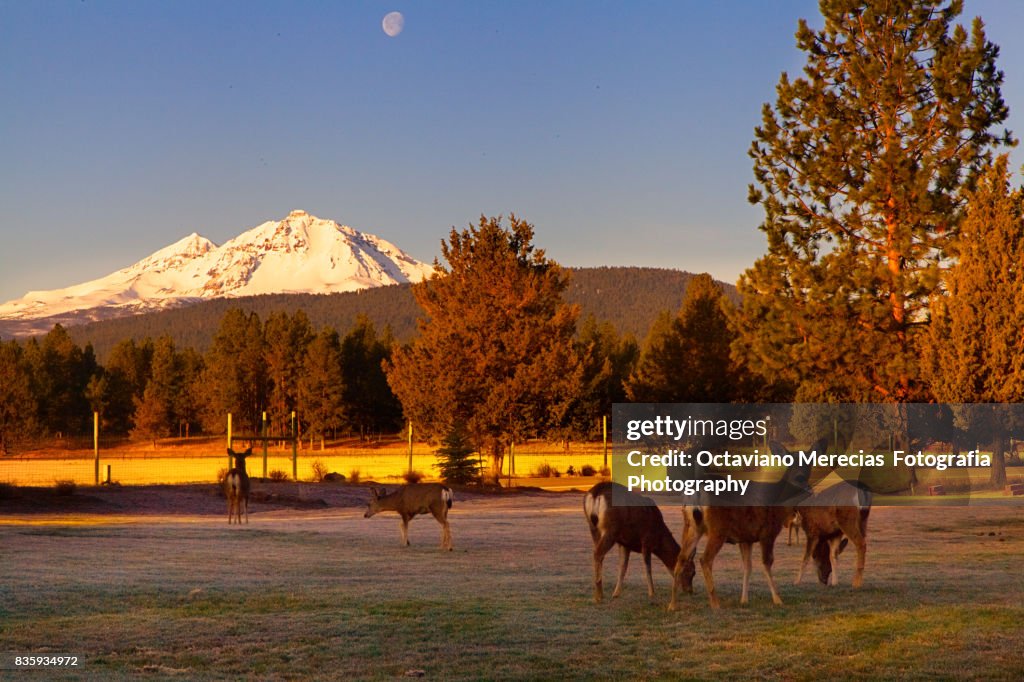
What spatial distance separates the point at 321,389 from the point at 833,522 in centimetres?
8838

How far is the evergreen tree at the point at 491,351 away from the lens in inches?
1813

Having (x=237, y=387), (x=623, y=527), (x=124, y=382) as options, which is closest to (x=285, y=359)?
(x=237, y=387)

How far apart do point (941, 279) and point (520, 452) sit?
53063mm

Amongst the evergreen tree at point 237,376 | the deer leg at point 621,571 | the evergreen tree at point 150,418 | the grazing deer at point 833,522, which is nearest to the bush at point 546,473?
the grazing deer at point 833,522

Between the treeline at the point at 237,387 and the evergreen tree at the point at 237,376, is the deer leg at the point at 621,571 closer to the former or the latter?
the treeline at the point at 237,387

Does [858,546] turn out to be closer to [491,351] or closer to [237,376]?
[491,351]

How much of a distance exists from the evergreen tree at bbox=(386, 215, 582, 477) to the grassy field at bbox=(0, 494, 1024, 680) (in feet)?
81.0

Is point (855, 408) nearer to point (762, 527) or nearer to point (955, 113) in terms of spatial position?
point (955, 113)

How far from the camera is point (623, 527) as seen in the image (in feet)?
46.2

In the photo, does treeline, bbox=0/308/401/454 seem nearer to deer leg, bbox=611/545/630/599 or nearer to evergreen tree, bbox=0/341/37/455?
evergreen tree, bbox=0/341/37/455

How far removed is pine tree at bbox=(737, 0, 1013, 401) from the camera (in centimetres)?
4397

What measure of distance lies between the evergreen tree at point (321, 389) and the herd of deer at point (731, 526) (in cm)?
8649

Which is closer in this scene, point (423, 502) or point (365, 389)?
point (423, 502)

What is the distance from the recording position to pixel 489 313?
46469mm
